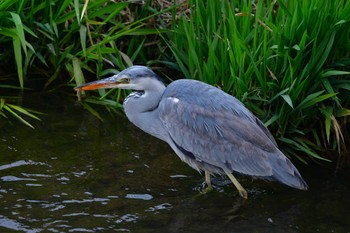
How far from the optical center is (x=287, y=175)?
427 cm

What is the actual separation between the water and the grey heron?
182 millimetres

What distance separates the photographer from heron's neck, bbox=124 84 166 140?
4.65 m

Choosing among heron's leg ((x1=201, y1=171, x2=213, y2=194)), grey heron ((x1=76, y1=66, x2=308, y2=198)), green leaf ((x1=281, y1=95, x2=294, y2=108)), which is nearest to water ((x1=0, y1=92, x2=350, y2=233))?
heron's leg ((x1=201, y1=171, x2=213, y2=194))

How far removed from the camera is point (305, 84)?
477 cm

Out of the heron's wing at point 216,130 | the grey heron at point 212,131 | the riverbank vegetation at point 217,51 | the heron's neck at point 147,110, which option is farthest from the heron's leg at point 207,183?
the riverbank vegetation at point 217,51

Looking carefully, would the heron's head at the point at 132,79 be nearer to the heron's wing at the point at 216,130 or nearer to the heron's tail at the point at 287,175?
the heron's wing at the point at 216,130

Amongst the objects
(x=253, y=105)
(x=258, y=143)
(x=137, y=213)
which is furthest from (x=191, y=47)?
(x=137, y=213)

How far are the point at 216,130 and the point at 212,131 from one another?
0.02 metres

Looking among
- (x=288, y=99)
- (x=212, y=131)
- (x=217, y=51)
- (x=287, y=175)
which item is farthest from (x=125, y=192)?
(x=217, y=51)

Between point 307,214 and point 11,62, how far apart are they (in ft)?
8.27

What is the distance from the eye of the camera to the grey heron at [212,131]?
14.3ft

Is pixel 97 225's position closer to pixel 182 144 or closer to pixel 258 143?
pixel 182 144

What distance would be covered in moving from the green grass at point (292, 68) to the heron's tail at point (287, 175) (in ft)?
1.31

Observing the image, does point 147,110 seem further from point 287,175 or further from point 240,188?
point 287,175
